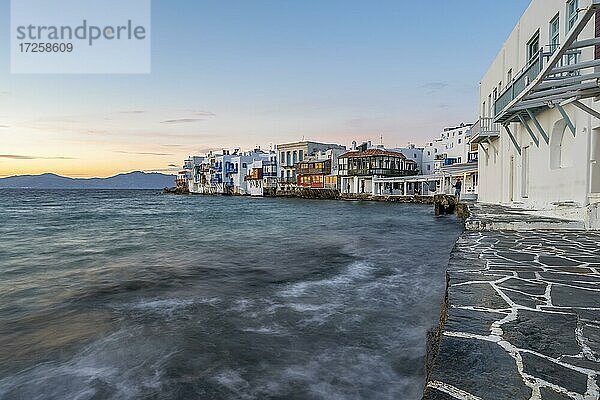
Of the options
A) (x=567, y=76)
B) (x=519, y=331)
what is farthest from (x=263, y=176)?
(x=519, y=331)

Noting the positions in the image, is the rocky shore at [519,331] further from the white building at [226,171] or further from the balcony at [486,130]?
the white building at [226,171]

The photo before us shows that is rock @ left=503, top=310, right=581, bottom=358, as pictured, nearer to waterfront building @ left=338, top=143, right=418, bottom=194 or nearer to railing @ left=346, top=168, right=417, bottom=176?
waterfront building @ left=338, top=143, right=418, bottom=194

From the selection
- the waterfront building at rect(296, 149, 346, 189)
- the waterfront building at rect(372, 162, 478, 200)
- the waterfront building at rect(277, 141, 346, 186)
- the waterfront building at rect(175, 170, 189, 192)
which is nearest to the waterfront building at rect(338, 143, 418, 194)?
the waterfront building at rect(372, 162, 478, 200)

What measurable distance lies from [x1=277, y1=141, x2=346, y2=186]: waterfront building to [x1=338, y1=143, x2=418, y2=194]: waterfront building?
1110cm

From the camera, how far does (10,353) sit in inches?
203

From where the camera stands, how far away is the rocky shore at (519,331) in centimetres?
200

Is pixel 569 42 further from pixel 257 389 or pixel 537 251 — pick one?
pixel 257 389

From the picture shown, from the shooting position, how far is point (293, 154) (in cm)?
7275

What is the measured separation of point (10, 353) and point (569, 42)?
849 centimetres

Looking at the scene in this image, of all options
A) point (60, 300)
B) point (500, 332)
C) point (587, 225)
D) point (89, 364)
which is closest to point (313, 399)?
point (500, 332)

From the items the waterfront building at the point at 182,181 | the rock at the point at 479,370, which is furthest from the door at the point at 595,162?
the waterfront building at the point at 182,181

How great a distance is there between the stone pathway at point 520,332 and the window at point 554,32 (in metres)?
8.59

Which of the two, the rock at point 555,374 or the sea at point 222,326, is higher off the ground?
the rock at point 555,374

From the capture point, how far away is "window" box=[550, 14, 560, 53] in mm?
11336
